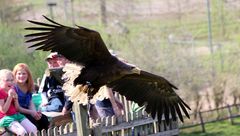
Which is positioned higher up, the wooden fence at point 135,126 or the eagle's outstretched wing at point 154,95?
the eagle's outstretched wing at point 154,95

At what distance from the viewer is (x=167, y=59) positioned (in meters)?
20.1

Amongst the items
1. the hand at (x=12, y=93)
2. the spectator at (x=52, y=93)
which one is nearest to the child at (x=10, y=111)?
the hand at (x=12, y=93)

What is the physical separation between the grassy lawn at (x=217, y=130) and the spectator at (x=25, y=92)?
9626 millimetres

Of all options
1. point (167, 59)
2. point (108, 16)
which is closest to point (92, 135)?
point (167, 59)

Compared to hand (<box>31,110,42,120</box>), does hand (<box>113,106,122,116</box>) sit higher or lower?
lower

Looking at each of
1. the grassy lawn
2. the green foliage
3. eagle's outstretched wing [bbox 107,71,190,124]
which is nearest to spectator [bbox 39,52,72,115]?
eagle's outstretched wing [bbox 107,71,190,124]

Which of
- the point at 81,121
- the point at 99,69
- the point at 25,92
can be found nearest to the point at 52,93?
the point at 25,92

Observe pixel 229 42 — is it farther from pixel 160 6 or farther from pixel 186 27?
pixel 160 6

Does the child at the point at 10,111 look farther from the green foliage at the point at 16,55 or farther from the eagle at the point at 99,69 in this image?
the green foliage at the point at 16,55

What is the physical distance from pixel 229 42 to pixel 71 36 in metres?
21.4

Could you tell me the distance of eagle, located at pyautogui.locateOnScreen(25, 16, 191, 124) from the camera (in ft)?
23.5

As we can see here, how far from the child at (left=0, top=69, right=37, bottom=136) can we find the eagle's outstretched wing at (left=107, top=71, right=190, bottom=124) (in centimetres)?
121

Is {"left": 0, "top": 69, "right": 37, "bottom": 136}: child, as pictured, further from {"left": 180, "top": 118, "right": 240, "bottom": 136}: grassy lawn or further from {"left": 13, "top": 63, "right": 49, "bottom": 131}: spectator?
{"left": 180, "top": 118, "right": 240, "bottom": 136}: grassy lawn

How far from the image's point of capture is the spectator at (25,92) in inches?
308
